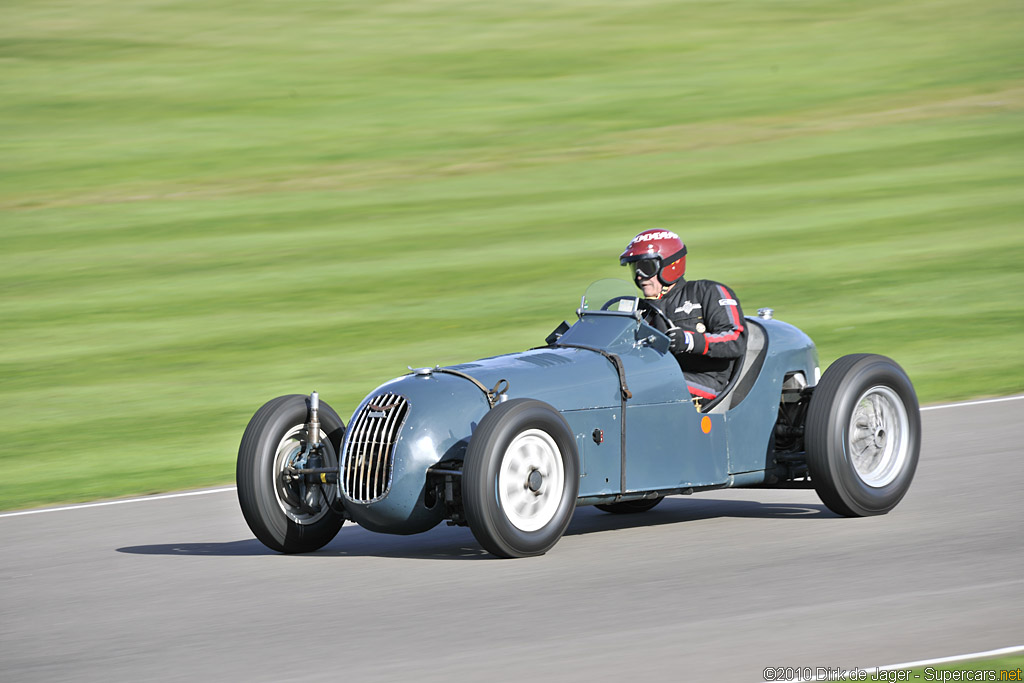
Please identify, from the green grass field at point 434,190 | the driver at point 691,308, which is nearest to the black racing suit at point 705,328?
the driver at point 691,308

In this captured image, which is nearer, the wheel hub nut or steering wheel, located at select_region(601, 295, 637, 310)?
the wheel hub nut

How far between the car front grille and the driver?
66.7 inches

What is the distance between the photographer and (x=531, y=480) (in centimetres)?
750

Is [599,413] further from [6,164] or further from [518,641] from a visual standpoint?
[6,164]

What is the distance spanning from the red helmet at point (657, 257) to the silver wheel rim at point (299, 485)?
1.97 metres

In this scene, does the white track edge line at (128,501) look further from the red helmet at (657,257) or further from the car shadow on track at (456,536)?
the red helmet at (657,257)

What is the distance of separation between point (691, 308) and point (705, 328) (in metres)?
→ 0.14

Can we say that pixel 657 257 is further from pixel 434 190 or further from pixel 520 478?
pixel 434 190

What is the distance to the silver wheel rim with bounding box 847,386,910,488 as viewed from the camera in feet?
28.6

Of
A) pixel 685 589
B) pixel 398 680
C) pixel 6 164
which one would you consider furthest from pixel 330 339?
pixel 6 164

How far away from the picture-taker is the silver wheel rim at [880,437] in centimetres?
873

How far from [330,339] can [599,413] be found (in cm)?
890

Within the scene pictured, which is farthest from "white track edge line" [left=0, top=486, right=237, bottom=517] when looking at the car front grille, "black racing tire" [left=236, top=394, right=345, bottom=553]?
the car front grille

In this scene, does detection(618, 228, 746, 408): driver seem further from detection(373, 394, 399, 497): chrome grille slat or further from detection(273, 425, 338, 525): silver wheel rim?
detection(273, 425, 338, 525): silver wheel rim
